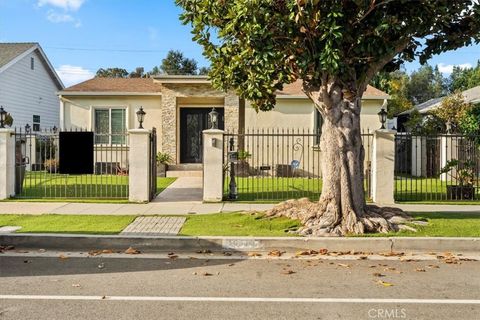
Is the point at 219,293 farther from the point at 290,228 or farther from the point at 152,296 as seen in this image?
the point at 290,228

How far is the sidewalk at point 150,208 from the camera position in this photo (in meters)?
11.3

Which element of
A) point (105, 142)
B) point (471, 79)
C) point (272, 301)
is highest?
point (471, 79)

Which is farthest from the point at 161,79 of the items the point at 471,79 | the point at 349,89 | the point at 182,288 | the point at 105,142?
the point at 471,79

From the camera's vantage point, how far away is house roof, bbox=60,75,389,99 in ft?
65.4

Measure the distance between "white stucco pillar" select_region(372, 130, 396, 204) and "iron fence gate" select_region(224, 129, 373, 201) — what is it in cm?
41

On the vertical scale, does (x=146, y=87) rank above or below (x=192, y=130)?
above

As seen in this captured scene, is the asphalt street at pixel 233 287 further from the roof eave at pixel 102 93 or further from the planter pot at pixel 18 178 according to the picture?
the roof eave at pixel 102 93

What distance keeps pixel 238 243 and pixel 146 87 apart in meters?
15.2

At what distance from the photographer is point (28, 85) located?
2714 cm

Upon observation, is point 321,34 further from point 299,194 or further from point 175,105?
point 175,105

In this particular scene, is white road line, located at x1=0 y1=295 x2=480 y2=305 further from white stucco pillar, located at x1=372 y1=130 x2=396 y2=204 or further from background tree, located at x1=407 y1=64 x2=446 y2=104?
background tree, located at x1=407 y1=64 x2=446 y2=104

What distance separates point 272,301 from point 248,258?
2312 mm

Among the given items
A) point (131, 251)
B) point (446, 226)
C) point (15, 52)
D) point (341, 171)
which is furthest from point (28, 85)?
point (446, 226)

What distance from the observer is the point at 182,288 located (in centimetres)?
609
